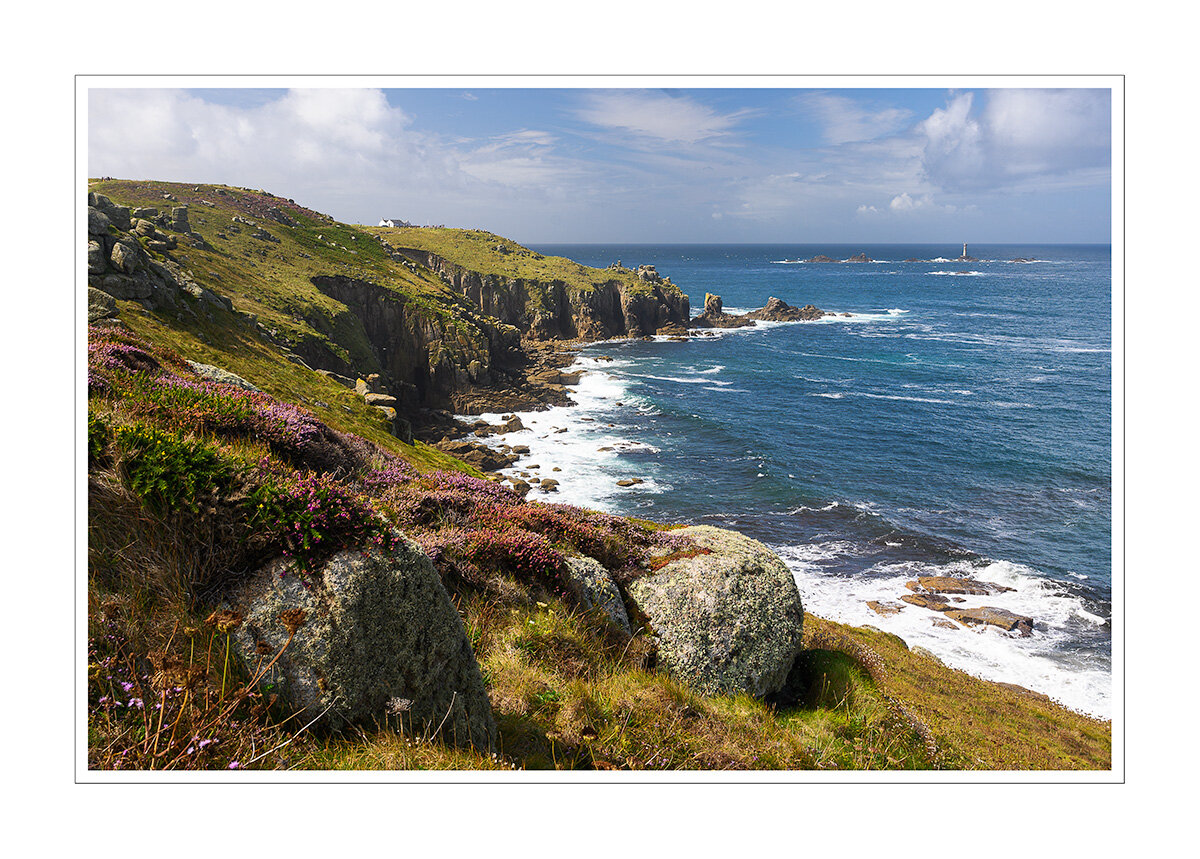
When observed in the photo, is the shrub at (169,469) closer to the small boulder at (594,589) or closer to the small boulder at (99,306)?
the small boulder at (594,589)

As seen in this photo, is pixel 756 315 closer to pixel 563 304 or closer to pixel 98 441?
pixel 563 304

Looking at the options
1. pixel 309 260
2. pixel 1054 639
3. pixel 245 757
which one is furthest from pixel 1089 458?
pixel 309 260

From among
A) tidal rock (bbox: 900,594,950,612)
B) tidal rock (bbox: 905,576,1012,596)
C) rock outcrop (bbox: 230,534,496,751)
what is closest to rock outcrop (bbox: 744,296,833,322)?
tidal rock (bbox: 905,576,1012,596)

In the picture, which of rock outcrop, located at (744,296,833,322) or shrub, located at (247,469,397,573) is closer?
shrub, located at (247,469,397,573)

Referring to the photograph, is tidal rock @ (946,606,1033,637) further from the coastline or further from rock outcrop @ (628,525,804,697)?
rock outcrop @ (628,525,804,697)
